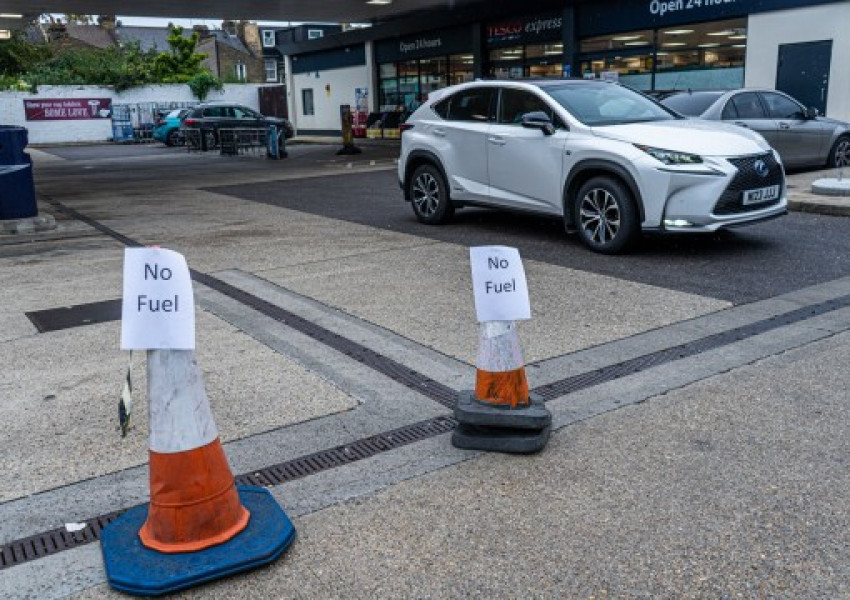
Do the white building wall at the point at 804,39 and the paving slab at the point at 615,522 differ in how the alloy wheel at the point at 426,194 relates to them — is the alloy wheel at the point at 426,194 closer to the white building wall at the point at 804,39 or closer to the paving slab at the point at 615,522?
the paving slab at the point at 615,522

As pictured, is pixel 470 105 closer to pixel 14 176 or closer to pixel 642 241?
pixel 642 241

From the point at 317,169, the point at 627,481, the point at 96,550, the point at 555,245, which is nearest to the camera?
the point at 96,550

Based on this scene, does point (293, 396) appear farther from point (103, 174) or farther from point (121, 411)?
point (103, 174)

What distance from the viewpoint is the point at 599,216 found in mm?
8102

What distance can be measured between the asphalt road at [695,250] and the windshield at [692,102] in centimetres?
325

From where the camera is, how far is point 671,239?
8.87m

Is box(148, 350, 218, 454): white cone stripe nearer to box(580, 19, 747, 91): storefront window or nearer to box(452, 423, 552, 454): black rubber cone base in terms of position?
box(452, 423, 552, 454): black rubber cone base

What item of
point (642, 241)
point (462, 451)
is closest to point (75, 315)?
point (462, 451)

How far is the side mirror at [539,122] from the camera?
27.6 ft

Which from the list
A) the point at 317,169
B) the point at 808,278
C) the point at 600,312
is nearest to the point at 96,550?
the point at 600,312

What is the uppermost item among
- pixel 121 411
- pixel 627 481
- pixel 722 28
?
pixel 722 28

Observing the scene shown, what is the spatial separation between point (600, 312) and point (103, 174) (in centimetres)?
1830

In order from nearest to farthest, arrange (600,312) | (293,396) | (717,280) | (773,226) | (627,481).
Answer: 1. (627,481)
2. (293,396)
3. (600,312)
4. (717,280)
5. (773,226)

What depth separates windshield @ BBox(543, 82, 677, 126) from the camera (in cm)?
847
